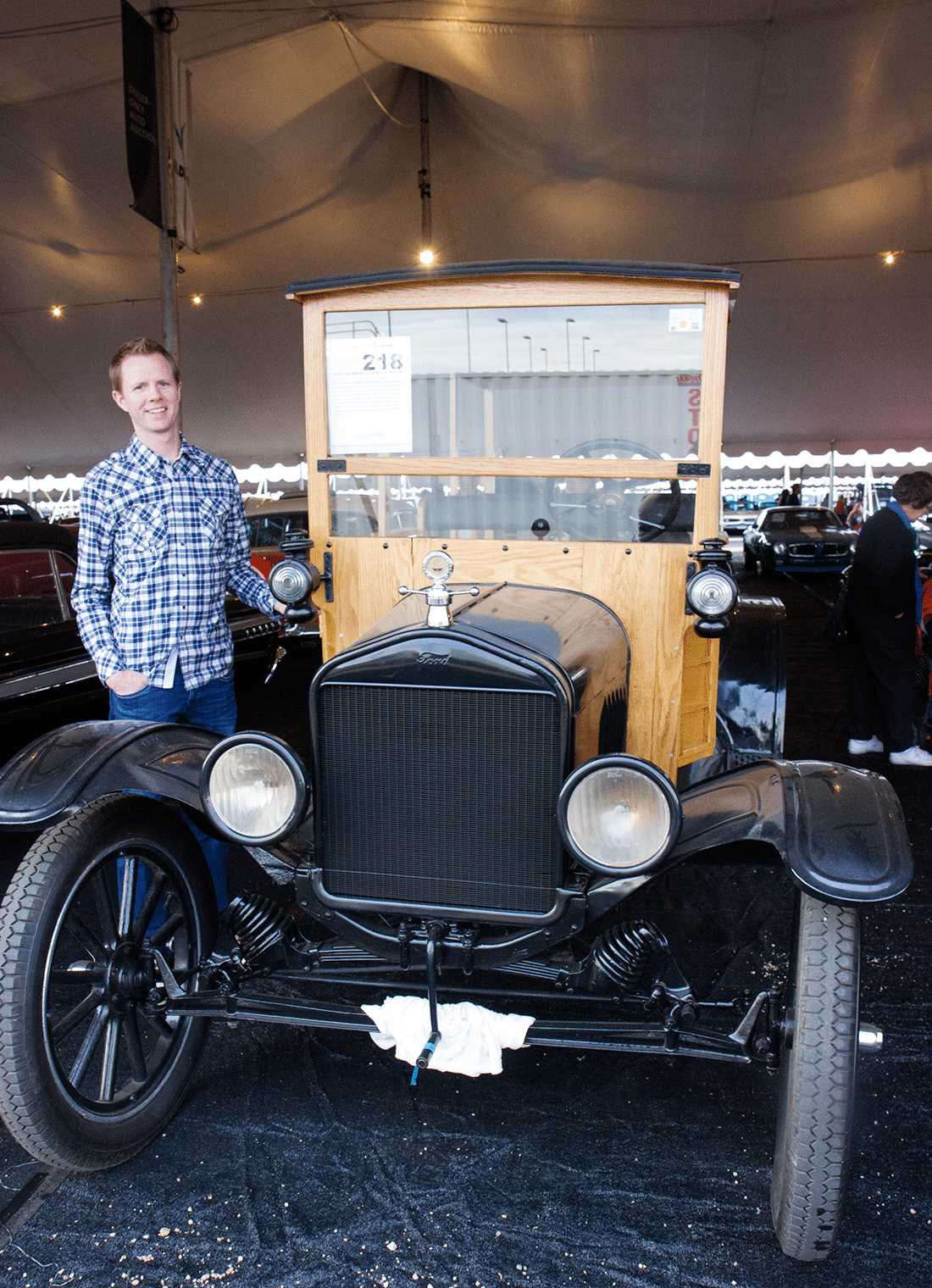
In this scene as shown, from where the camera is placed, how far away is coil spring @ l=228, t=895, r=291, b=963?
1.99m

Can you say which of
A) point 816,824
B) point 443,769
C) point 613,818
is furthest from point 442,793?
point 816,824

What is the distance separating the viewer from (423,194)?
12570 millimetres

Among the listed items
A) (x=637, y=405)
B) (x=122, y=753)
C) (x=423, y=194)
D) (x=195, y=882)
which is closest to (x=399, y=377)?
(x=637, y=405)

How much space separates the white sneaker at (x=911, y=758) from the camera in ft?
15.5

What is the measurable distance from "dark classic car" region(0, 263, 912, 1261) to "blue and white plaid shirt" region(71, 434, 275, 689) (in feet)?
0.86

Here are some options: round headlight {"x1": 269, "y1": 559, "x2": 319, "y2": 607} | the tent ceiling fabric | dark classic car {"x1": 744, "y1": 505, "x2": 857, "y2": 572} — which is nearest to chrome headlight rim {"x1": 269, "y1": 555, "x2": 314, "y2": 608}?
round headlight {"x1": 269, "y1": 559, "x2": 319, "y2": 607}

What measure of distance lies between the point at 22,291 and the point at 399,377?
14547 millimetres

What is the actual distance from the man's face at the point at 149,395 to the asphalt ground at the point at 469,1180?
167 centimetres

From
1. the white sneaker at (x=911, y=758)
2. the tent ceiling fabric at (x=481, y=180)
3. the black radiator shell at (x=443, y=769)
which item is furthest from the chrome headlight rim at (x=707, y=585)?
the tent ceiling fabric at (x=481, y=180)

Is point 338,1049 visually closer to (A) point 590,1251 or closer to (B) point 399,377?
(A) point 590,1251

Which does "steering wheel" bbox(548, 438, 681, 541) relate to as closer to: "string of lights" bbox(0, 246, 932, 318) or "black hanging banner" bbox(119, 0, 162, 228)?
"black hanging banner" bbox(119, 0, 162, 228)

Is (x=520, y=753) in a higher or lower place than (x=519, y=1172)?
higher

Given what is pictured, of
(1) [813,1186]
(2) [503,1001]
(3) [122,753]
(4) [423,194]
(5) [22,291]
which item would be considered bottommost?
(2) [503,1001]

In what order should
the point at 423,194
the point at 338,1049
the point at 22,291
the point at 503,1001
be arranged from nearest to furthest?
1. the point at 338,1049
2. the point at 503,1001
3. the point at 423,194
4. the point at 22,291
